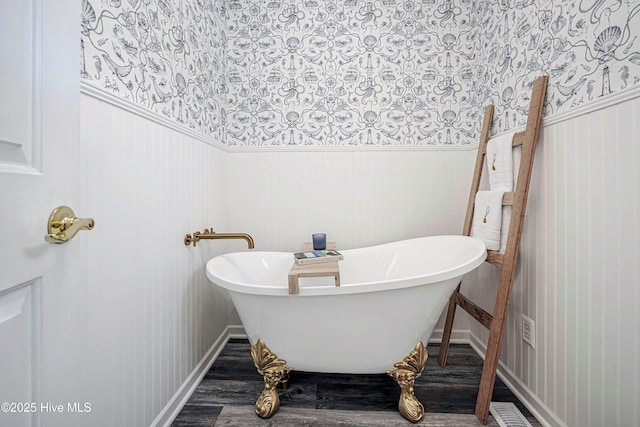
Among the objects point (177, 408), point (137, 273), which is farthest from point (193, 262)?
point (177, 408)

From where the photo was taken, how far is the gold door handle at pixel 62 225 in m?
0.51

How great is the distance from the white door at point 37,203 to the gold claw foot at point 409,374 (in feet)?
3.57

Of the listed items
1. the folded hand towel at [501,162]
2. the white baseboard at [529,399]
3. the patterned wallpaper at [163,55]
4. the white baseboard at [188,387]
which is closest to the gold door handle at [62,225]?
the patterned wallpaper at [163,55]

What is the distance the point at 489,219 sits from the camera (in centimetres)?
137

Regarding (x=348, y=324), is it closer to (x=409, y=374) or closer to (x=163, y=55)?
(x=409, y=374)

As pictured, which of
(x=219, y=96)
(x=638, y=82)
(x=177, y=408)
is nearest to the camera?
(x=638, y=82)

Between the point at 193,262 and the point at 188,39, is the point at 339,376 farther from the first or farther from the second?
the point at 188,39

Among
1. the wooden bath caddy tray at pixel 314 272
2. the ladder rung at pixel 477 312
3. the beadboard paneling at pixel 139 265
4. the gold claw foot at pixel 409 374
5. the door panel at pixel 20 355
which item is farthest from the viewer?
the ladder rung at pixel 477 312

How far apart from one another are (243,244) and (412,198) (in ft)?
4.07

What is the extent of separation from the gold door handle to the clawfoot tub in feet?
2.12

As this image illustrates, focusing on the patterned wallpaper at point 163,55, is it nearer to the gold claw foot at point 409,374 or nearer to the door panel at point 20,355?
the door panel at point 20,355

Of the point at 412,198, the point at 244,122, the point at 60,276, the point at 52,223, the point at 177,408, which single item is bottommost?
the point at 177,408

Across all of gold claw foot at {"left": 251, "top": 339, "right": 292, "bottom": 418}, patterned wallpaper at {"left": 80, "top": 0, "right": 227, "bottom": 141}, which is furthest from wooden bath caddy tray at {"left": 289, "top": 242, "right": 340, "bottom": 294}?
patterned wallpaper at {"left": 80, "top": 0, "right": 227, "bottom": 141}

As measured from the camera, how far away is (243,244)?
1.90 meters
